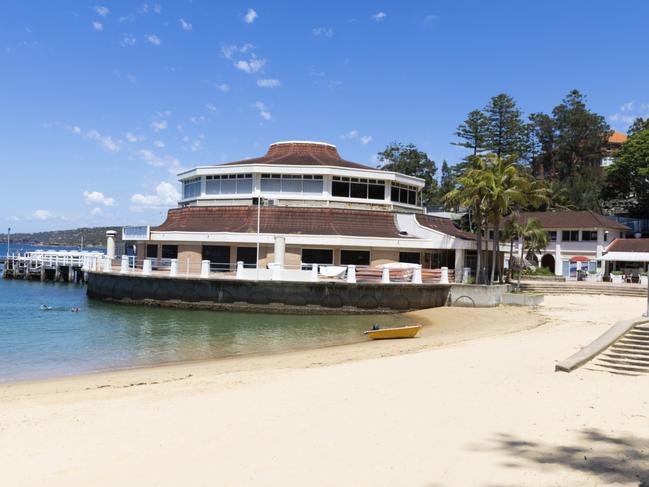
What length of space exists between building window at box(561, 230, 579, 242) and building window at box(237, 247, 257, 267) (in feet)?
113

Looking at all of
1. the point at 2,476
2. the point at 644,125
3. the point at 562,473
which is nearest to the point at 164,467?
the point at 2,476

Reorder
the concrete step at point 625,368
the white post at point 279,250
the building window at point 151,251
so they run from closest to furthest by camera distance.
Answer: the concrete step at point 625,368 → the white post at point 279,250 → the building window at point 151,251

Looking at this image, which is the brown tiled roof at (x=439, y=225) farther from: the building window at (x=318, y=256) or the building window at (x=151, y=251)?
the building window at (x=151, y=251)

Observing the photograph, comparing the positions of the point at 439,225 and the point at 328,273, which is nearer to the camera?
the point at 328,273

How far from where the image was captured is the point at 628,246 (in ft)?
183

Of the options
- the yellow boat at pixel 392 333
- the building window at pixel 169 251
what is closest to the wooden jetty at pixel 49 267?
the building window at pixel 169 251

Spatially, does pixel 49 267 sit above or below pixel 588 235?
below

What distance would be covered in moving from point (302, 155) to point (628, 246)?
32.4 meters

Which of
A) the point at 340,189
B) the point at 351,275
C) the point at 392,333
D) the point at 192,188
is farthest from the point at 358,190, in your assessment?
the point at 392,333

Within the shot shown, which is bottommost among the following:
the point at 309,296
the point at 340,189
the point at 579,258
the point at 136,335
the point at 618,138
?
the point at 136,335

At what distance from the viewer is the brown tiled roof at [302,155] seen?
156 feet

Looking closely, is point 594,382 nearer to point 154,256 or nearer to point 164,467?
point 164,467

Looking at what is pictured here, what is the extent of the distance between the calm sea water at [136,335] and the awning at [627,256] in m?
31.4

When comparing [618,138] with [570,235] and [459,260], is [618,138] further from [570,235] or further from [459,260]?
[459,260]
